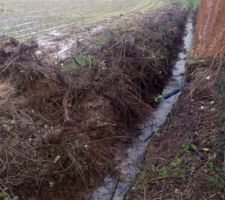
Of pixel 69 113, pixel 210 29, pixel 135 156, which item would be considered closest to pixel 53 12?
pixel 210 29

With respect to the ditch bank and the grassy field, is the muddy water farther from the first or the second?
the grassy field

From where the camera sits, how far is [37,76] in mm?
6652

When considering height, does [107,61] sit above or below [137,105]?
above

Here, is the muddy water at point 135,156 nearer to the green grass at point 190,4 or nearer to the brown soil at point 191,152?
the brown soil at point 191,152

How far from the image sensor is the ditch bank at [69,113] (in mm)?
5293

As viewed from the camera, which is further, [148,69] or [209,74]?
[148,69]

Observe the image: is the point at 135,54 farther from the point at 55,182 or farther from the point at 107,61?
the point at 55,182

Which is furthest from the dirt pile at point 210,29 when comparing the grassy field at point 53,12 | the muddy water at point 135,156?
the grassy field at point 53,12

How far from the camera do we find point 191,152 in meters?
5.28

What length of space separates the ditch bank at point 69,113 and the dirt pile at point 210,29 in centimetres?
137

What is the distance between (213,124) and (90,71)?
310cm

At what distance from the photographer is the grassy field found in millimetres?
12988

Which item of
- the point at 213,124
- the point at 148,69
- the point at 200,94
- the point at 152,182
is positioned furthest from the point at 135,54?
the point at 152,182

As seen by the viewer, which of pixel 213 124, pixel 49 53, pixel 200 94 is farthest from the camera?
pixel 49 53
